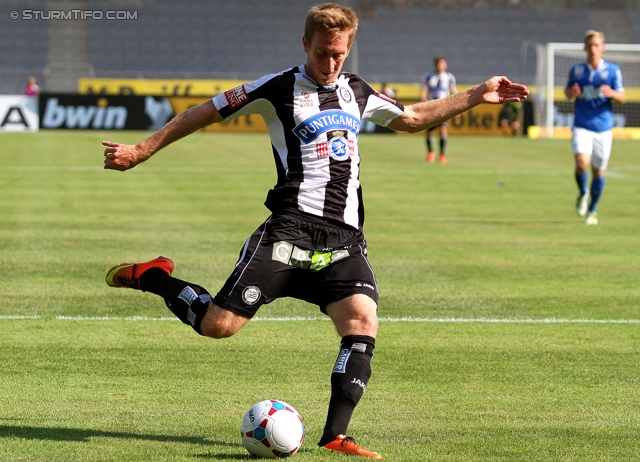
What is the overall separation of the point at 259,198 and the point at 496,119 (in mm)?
25007

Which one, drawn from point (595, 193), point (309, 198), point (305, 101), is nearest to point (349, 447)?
point (309, 198)

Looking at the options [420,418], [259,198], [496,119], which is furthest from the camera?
[496,119]

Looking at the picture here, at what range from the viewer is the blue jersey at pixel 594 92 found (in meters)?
14.9

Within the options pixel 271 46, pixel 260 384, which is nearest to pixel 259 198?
pixel 260 384

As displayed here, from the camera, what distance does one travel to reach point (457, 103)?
571 cm

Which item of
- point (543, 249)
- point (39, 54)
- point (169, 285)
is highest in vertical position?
point (39, 54)

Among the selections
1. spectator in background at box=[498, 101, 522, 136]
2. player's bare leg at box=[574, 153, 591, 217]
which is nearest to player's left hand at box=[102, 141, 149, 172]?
player's bare leg at box=[574, 153, 591, 217]

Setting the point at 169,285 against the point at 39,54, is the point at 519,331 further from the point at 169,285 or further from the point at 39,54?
the point at 39,54

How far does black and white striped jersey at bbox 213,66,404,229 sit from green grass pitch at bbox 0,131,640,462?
45.3 inches

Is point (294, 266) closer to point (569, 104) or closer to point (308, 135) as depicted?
point (308, 135)

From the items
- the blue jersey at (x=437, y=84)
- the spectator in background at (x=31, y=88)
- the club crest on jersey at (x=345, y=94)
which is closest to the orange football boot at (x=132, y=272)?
the club crest on jersey at (x=345, y=94)

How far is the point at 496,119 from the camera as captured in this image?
4078 centimetres

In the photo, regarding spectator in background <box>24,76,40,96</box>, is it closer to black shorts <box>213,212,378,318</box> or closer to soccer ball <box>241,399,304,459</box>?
black shorts <box>213,212,378,318</box>

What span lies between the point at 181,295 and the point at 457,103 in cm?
177
